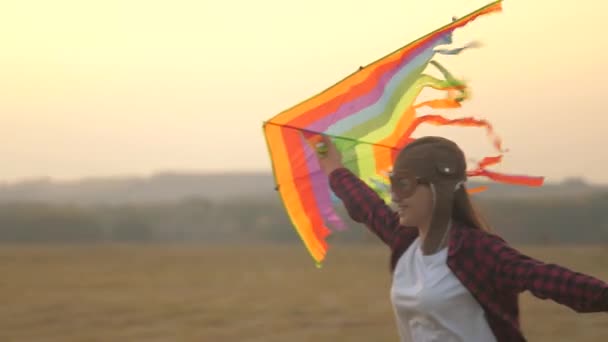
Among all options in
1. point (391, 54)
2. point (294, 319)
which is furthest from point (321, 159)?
point (294, 319)

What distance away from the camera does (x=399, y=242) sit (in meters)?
2.81

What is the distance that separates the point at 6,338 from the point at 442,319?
6550mm

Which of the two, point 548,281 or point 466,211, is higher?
point 466,211

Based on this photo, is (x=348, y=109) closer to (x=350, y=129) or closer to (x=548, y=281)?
(x=350, y=129)

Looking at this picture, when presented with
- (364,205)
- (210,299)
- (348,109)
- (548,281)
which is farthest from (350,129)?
(210,299)

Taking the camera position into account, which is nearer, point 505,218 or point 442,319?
point 442,319

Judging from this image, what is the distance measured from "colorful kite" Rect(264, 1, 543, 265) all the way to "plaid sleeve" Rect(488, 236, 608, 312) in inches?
27.5

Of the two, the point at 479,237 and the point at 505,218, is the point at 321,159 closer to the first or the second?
the point at 479,237

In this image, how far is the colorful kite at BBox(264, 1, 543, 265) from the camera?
3148mm

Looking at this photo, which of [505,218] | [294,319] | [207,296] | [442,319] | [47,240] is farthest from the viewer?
[505,218]

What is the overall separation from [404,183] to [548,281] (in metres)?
0.47

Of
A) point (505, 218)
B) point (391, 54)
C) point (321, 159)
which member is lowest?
point (505, 218)

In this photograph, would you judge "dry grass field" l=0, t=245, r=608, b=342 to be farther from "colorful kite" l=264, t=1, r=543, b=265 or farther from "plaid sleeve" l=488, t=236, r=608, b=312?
"plaid sleeve" l=488, t=236, r=608, b=312

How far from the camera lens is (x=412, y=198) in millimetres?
2650
